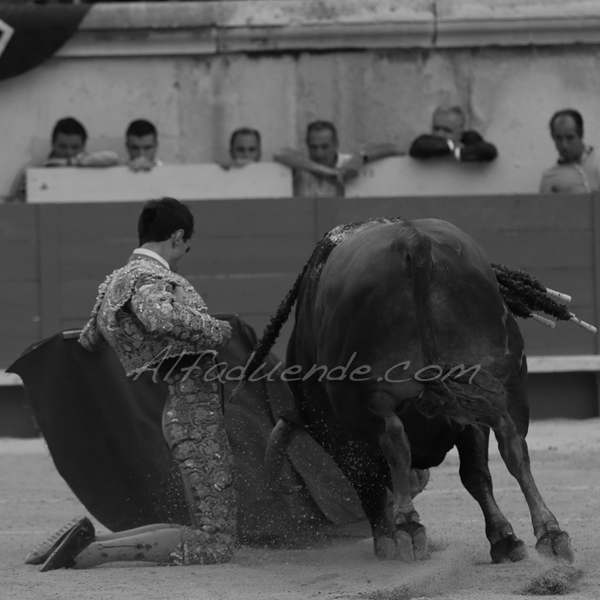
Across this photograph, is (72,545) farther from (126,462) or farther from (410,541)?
(410,541)

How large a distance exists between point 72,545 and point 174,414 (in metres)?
0.45

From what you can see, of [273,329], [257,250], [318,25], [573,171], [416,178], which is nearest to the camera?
[273,329]

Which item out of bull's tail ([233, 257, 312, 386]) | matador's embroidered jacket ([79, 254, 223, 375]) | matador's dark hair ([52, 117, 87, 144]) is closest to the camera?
matador's embroidered jacket ([79, 254, 223, 375])

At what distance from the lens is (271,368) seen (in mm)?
4430

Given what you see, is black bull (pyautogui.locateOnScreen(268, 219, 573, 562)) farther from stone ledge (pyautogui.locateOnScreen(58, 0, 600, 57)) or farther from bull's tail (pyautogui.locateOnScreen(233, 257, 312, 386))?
stone ledge (pyautogui.locateOnScreen(58, 0, 600, 57))

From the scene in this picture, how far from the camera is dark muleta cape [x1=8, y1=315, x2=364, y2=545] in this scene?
13.5ft

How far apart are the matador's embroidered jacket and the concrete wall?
174 inches

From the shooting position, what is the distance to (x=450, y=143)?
6.96 metres

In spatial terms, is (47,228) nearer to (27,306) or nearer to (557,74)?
(27,306)

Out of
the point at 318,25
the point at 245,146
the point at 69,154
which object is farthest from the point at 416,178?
the point at 69,154

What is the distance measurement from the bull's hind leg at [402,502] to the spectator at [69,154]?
13.1 feet

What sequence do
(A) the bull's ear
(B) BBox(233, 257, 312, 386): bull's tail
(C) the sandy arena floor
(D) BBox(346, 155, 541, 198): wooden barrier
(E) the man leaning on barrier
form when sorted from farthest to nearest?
(D) BBox(346, 155, 541, 198): wooden barrier → (A) the bull's ear → (B) BBox(233, 257, 312, 386): bull's tail → (E) the man leaning on barrier → (C) the sandy arena floor

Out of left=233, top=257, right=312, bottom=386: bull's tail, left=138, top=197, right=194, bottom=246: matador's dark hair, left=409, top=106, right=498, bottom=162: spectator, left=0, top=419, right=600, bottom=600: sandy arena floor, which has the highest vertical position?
left=409, top=106, right=498, bottom=162: spectator

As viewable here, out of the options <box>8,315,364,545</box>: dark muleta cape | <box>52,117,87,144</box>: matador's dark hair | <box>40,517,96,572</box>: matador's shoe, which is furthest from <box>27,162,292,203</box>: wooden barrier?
<box>40,517,96,572</box>: matador's shoe
